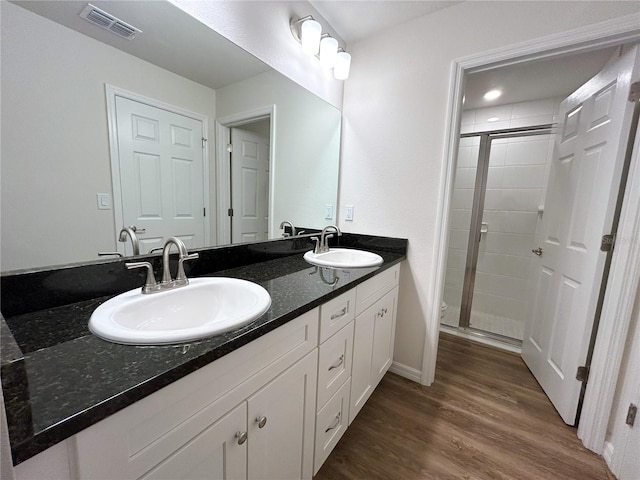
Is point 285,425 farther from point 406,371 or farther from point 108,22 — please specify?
point 108,22

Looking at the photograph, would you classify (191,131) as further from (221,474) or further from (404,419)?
(404,419)

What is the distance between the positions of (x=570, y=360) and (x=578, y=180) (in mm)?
1020

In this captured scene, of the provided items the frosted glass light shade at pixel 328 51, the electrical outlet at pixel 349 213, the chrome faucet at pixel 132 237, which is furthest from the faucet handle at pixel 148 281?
the frosted glass light shade at pixel 328 51

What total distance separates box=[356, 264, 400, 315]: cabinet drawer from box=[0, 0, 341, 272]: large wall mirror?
2.06ft

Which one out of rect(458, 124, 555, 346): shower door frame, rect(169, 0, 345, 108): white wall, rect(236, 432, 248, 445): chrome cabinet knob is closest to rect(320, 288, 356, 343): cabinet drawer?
rect(236, 432, 248, 445): chrome cabinet knob

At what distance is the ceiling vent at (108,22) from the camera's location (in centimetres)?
76

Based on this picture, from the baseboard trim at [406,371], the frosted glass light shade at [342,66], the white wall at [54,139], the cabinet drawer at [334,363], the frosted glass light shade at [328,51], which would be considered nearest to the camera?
the white wall at [54,139]

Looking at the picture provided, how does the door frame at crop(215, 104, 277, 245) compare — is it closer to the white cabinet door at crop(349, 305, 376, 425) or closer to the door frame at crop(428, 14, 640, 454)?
the white cabinet door at crop(349, 305, 376, 425)

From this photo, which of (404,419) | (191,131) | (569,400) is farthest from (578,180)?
(191,131)

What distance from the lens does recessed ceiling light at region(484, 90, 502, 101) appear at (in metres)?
2.18

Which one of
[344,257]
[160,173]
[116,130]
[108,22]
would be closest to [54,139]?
[116,130]

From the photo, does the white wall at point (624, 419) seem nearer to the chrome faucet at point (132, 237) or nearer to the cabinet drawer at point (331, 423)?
the cabinet drawer at point (331, 423)

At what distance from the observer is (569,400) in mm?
1447

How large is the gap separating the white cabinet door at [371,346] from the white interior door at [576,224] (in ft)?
3.11
